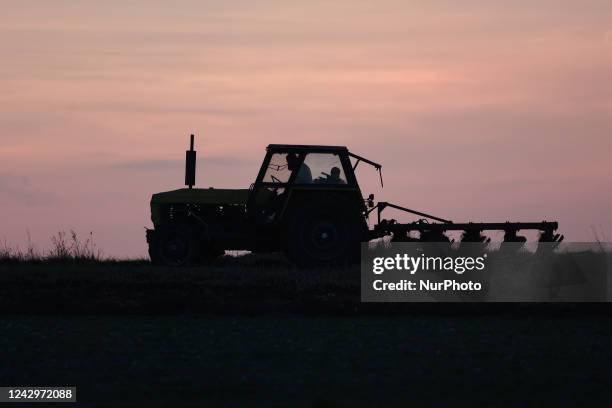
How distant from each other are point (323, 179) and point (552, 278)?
5478 mm

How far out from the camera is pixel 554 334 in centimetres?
1491

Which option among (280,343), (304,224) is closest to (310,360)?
(280,343)

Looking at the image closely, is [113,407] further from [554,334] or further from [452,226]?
[452,226]

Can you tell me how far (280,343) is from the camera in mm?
13508

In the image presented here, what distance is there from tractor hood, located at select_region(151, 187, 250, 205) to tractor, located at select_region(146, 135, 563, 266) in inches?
13.2

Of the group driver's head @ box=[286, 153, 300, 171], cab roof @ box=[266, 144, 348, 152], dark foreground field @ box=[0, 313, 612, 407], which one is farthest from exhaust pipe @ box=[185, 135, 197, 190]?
dark foreground field @ box=[0, 313, 612, 407]

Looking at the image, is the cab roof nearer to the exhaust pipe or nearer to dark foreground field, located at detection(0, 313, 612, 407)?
the exhaust pipe

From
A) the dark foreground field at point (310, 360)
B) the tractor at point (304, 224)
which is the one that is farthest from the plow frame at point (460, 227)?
the dark foreground field at point (310, 360)

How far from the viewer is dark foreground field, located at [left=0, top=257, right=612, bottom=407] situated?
10.2 metres

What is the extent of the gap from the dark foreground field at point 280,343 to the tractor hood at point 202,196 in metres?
2.89

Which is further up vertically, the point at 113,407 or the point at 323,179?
the point at 323,179

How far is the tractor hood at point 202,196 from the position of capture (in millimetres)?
24891

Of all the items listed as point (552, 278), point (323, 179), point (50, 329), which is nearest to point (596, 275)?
point (552, 278)

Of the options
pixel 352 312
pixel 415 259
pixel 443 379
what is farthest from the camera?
pixel 415 259
